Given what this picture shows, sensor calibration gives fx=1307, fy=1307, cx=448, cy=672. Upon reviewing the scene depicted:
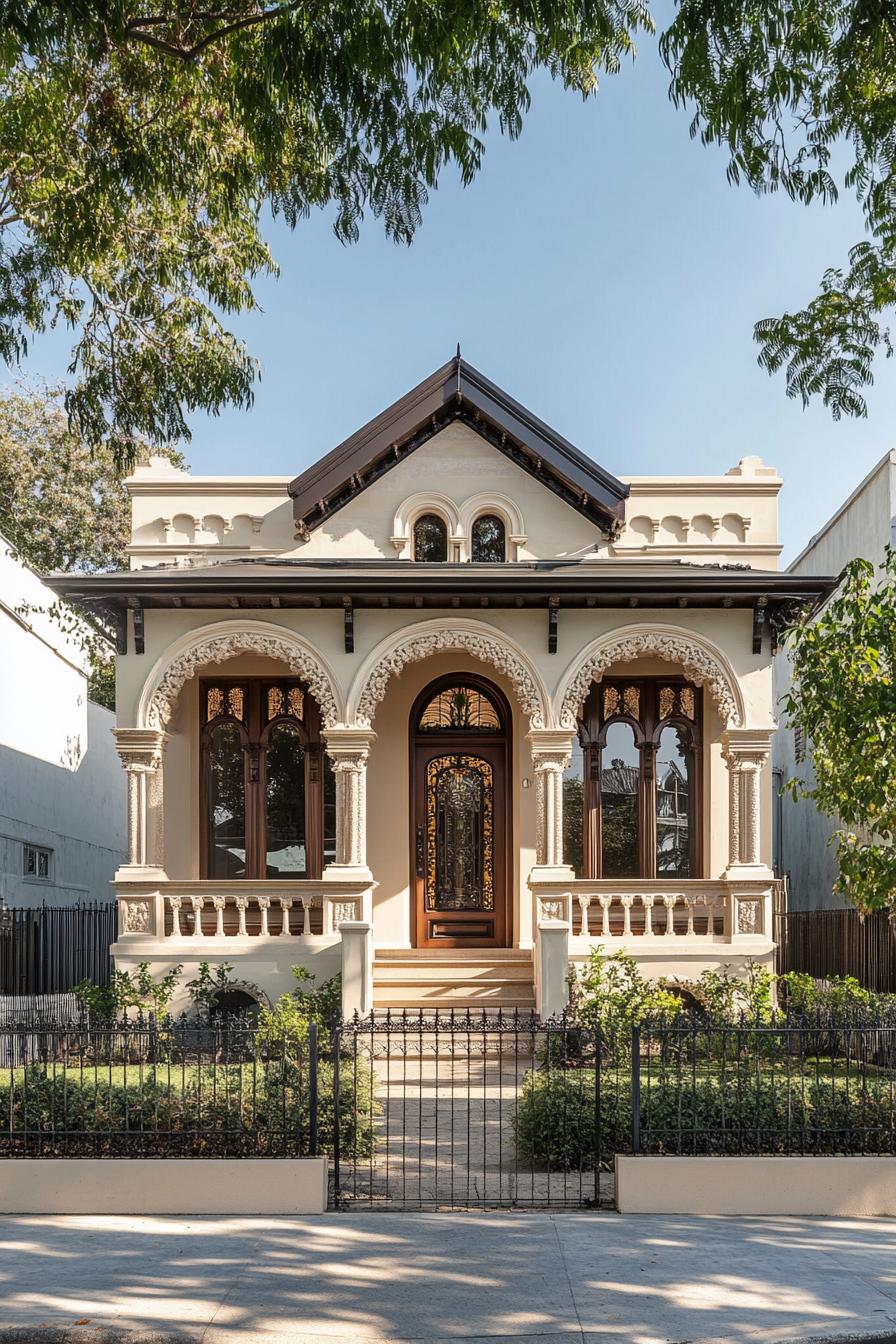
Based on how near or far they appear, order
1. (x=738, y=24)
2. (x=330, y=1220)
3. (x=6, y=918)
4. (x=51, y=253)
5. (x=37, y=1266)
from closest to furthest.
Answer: (x=738, y=24) → (x=37, y=1266) → (x=330, y=1220) → (x=51, y=253) → (x=6, y=918)

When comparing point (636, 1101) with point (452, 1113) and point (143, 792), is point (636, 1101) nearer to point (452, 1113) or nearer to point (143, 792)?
point (452, 1113)

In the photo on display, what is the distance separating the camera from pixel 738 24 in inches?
269

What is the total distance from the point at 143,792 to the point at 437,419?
6352 mm

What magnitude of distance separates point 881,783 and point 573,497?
708 cm

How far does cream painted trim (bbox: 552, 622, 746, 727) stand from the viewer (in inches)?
637

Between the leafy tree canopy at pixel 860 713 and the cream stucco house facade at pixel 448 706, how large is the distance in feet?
11.0

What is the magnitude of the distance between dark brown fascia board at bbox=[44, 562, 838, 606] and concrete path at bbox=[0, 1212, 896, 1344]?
324 inches

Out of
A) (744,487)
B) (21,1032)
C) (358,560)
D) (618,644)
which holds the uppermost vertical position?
(744,487)

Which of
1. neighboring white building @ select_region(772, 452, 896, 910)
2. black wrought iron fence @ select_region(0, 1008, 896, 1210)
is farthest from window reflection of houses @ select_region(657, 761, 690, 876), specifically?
black wrought iron fence @ select_region(0, 1008, 896, 1210)

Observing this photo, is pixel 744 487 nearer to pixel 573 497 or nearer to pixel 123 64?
pixel 573 497

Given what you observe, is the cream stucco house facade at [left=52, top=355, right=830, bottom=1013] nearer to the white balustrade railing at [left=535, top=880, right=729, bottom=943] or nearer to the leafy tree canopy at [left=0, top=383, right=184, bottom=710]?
the white balustrade railing at [left=535, top=880, right=729, bottom=943]

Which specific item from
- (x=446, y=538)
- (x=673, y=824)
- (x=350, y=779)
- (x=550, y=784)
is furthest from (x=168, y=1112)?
(x=446, y=538)

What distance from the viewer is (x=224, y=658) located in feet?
53.7

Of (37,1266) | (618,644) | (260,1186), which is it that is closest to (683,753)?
(618,644)
